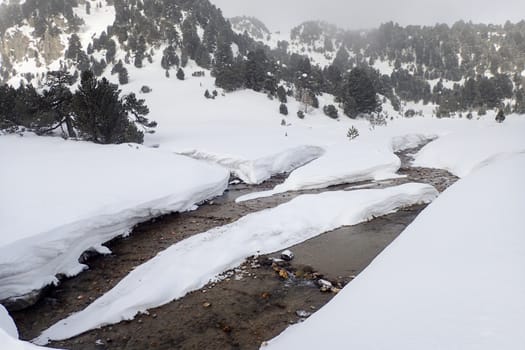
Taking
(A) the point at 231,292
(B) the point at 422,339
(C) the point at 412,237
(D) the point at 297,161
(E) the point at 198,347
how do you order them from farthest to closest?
(D) the point at 297,161 → (A) the point at 231,292 → (C) the point at 412,237 → (E) the point at 198,347 → (B) the point at 422,339

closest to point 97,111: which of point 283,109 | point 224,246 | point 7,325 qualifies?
point 224,246

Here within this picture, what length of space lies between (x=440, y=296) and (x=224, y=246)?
7.97 meters

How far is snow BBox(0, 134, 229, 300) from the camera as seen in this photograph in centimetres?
1027

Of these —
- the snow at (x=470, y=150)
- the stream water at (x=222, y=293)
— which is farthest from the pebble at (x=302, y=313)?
the snow at (x=470, y=150)

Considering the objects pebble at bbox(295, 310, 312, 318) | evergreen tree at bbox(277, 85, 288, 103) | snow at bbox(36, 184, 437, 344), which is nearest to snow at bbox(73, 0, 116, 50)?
evergreen tree at bbox(277, 85, 288, 103)

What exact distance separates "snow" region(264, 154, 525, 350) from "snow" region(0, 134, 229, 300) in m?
8.05

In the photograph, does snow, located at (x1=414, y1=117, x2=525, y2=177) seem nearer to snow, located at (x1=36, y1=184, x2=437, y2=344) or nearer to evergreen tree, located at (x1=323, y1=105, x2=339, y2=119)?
snow, located at (x1=36, y1=184, x2=437, y2=344)

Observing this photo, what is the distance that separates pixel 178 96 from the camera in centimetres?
5528

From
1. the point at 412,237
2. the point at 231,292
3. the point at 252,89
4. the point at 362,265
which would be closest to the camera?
the point at 412,237

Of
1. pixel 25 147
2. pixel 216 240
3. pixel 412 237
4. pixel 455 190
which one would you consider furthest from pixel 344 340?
pixel 25 147

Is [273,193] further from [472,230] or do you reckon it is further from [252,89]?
[252,89]


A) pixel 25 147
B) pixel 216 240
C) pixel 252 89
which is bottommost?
pixel 216 240

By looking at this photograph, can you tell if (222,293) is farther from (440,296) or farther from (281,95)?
(281,95)

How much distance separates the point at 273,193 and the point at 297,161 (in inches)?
356
